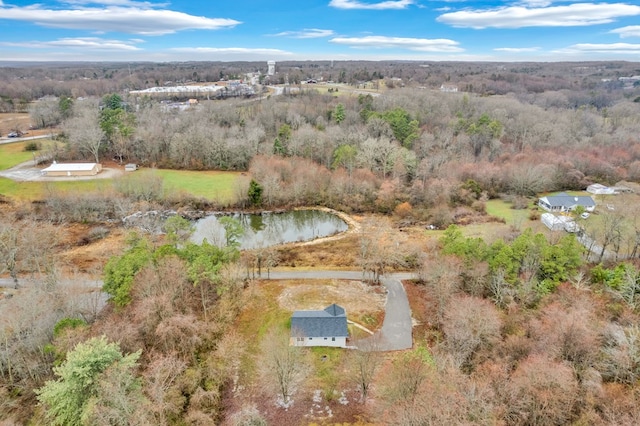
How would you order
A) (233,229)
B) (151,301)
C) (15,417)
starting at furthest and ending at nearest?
(233,229) < (151,301) < (15,417)

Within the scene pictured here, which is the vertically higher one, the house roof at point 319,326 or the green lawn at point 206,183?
the green lawn at point 206,183

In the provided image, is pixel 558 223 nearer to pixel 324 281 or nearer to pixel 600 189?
pixel 600 189

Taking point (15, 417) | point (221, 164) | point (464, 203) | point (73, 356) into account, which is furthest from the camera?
point (221, 164)

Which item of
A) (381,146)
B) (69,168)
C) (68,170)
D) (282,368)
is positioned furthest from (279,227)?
(69,168)

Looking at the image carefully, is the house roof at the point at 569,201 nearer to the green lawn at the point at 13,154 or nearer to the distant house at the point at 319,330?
the distant house at the point at 319,330

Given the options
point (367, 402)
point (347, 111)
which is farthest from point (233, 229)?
point (347, 111)

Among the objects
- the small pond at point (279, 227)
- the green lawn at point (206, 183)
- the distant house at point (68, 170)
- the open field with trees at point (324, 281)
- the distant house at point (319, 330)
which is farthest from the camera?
the distant house at point (68, 170)

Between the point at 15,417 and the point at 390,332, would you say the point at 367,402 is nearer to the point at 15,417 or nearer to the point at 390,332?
the point at 390,332

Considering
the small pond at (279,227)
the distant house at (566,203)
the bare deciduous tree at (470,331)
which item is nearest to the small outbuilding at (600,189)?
the distant house at (566,203)
